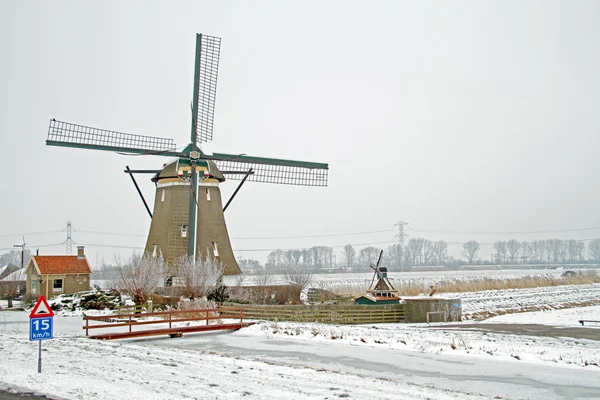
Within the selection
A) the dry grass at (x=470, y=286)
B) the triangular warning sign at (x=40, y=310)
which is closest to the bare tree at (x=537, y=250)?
the dry grass at (x=470, y=286)

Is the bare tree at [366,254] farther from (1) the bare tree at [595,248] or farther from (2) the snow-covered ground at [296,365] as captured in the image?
(2) the snow-covered ground at [296,365]

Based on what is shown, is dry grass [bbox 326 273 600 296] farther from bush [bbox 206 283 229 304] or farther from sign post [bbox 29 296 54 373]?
sign post [bbox 29 296 54 373]

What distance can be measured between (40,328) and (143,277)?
18048 millimetres

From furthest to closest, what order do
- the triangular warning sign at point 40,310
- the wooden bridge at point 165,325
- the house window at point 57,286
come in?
the house window at point 57,286, the wooden bridge at point 165,325, the triangular warning sign at point 40,310

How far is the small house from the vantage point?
127 ft

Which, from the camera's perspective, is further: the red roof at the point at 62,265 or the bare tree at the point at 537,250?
the bare tree at the point at 537,250

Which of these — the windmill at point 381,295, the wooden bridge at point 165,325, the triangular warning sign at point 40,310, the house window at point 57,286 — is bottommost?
the house window at point 57,286

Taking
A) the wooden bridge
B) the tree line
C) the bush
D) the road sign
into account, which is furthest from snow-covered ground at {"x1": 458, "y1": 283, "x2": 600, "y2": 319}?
the tree line

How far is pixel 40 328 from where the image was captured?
11.2 meters

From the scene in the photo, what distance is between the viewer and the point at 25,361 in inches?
501

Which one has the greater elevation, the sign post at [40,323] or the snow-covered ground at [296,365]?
the sign post at [40,323]

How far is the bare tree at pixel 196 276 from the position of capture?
28.3 m

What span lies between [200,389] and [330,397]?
2.22 m

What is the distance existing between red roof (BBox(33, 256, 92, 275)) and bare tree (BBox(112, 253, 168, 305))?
11029 mm
